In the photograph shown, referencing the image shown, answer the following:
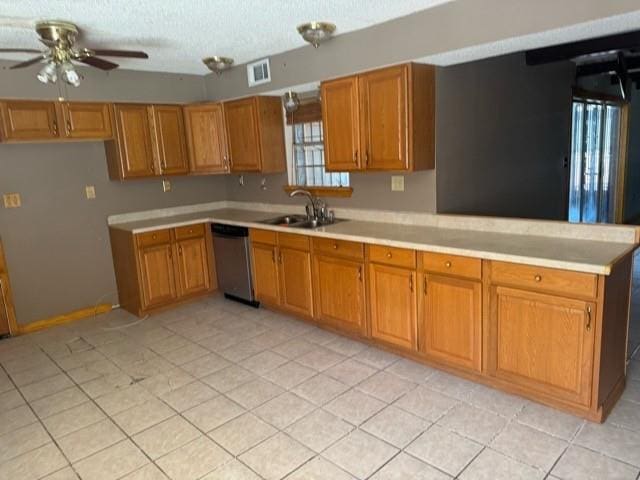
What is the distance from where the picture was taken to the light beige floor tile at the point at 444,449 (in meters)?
2.14

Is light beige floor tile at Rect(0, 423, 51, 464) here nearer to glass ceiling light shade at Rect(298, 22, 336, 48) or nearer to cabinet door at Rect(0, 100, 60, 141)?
cabinet door at Rect(0, 100, 60, 141)

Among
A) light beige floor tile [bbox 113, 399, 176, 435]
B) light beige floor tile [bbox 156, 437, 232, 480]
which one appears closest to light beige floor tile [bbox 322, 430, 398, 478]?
light beige floor tile [bbox 156, 437, 232, 480]

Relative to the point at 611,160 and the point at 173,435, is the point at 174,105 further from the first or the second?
the point at 611,160

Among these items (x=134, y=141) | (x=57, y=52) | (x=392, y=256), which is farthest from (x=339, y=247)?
(x=134, y=141)

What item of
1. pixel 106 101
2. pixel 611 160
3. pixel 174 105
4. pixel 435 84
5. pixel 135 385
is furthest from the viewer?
pixel 611 160

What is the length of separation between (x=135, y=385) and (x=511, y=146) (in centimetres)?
378

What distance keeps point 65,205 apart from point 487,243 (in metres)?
3.75

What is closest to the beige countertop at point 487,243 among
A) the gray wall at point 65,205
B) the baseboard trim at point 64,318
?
the gray wall at point 65,205

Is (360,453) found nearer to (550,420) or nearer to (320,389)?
(320,389)

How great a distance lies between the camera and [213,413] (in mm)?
2674

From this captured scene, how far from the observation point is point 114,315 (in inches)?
177

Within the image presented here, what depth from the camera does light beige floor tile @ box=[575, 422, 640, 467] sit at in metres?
2.13

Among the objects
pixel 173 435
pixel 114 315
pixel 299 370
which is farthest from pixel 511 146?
pixel 114 315

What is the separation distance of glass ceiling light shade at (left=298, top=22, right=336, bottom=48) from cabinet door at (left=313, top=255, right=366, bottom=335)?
1.61 m
